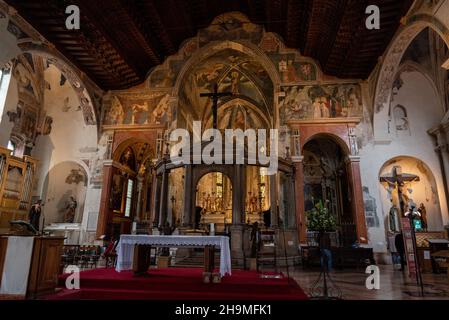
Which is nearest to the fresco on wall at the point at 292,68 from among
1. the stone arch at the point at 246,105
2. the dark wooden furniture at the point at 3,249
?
the stone arch at the point at 246,105

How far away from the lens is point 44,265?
16.1ft

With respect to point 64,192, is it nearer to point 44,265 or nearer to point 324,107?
point 44,265

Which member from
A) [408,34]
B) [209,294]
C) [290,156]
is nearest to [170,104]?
[290,156]

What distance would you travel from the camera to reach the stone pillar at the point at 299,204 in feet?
40.5

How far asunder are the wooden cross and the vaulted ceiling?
183 inches

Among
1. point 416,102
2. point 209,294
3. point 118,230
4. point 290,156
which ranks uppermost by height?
point 416,102

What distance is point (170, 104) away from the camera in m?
14.8

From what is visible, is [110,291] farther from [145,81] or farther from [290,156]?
[145,81]

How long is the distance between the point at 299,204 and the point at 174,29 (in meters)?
9.95

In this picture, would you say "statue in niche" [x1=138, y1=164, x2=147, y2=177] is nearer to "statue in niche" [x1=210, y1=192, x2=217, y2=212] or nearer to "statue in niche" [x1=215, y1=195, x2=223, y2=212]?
"statue in niche" [x1=210, y1=192, x2=217, y2=212]

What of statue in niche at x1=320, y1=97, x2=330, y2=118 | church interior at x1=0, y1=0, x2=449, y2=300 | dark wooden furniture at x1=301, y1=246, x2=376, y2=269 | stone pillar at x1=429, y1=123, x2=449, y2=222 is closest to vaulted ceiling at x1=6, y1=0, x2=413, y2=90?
church interior at x1=0, y1=0, x2=449, y2=300

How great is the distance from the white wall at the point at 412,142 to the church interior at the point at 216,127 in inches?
2.3

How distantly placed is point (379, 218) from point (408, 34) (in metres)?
7.05

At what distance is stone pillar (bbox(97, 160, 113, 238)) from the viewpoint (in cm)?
1353
